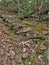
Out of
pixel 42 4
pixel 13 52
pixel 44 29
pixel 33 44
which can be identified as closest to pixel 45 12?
pixel 42 4

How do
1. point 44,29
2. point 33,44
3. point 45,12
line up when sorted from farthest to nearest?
1. point 45,12
2. point 44,29
3. point 33,44

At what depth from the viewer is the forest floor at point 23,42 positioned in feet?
15.7

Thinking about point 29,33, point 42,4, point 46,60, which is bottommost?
point 46,60

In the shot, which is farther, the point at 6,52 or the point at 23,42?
the point at 23,42

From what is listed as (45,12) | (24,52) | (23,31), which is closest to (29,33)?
(23,31)

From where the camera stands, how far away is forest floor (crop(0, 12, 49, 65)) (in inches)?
188

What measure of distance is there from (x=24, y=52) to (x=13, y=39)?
541mm

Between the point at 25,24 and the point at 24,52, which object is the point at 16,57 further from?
the point at 25,24

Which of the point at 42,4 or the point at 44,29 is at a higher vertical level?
the point at 42,4

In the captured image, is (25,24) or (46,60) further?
(25,24)

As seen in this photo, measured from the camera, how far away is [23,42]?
16.9 feet

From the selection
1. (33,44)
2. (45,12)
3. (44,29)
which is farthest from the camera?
(45,12)

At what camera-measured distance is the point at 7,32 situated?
5.51 metres

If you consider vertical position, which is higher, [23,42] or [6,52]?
[23,42]
